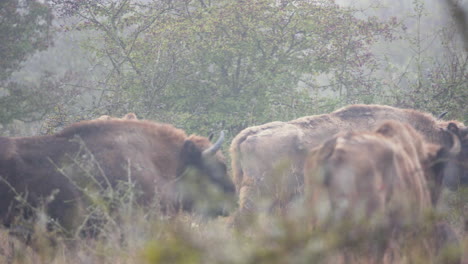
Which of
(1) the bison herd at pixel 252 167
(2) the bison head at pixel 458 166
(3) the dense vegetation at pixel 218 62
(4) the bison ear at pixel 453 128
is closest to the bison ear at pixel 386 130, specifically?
(1) the bison herd at pixel 252 167

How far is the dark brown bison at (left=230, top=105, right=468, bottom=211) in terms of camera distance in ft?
23.2

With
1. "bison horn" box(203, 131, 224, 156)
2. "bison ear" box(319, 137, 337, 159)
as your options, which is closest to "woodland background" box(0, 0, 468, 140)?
"bison horn" box(203, 131, 224, 156)

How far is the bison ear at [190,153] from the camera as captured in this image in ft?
20.1

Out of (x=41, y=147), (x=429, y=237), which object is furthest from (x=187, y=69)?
(x=429, y=237)

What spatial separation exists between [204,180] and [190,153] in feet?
1.36

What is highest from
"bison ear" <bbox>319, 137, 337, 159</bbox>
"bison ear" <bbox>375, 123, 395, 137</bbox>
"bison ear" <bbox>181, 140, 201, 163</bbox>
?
"bison ear" <bbox>375, 123, 395, 137</bbox>

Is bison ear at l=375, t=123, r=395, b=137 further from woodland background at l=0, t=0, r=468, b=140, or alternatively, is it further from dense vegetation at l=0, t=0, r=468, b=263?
woodland background at l=0, t=0, r=468, b=140

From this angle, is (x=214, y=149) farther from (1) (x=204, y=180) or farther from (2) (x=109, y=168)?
(2) (x=109, y=168)

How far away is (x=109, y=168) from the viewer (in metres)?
5.38

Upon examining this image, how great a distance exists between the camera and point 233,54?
10.7 metres

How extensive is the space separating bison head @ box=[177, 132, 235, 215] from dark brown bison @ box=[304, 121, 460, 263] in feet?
7.42

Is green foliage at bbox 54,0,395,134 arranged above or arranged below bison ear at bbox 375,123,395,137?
above

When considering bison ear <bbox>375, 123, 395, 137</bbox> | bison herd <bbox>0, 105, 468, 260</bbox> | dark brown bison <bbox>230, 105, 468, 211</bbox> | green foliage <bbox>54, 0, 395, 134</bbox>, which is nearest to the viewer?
bison herd <bbox>0, 105, 468, 260</bbox>

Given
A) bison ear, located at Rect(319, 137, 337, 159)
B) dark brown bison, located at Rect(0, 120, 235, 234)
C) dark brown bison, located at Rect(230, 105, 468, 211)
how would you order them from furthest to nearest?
1. dark brown bison, located at Rect(230, 105, 468, 211)
2. dark brown bison, located at Rect(0, 120, 235, 234)
3. bison ear, located at Rect(319, 137, 337, 159)
